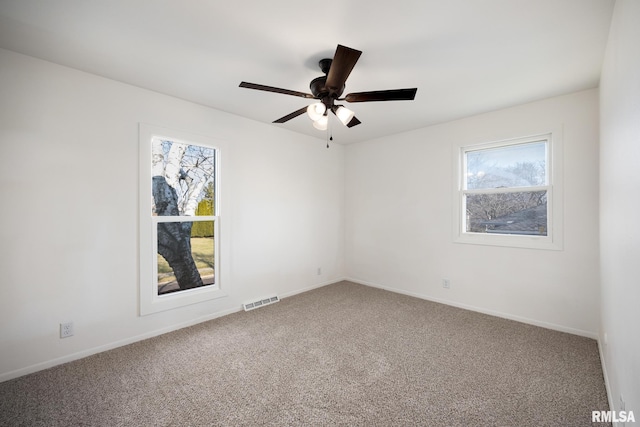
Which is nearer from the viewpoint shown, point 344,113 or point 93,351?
point 344,113

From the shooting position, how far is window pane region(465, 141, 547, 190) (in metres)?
3.12

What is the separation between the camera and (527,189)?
3131mm

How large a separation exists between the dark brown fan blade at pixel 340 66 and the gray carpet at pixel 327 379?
7.25 feet

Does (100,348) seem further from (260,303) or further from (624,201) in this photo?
(624,201)

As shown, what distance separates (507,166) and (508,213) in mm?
572

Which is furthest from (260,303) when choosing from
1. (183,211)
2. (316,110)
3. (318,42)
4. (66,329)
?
(318,42)

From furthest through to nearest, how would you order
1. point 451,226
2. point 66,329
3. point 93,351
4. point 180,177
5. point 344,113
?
point 451,226
point 180,177
point 93,351
point 66,329
point 344,113

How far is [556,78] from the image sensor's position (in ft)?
8.18

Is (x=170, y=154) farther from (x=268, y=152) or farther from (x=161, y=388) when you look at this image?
(x=161, y=388)

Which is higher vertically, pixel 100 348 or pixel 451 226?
pixel 451 226

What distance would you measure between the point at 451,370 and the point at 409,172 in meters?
2.68

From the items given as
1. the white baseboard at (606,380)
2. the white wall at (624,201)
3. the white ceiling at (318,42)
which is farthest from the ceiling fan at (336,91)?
the white baseboard at (606,380)

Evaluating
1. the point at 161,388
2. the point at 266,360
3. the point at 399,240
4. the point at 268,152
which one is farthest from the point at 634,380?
the point at 268,152

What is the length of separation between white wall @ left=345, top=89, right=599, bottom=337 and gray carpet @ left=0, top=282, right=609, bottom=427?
0.41 metres
